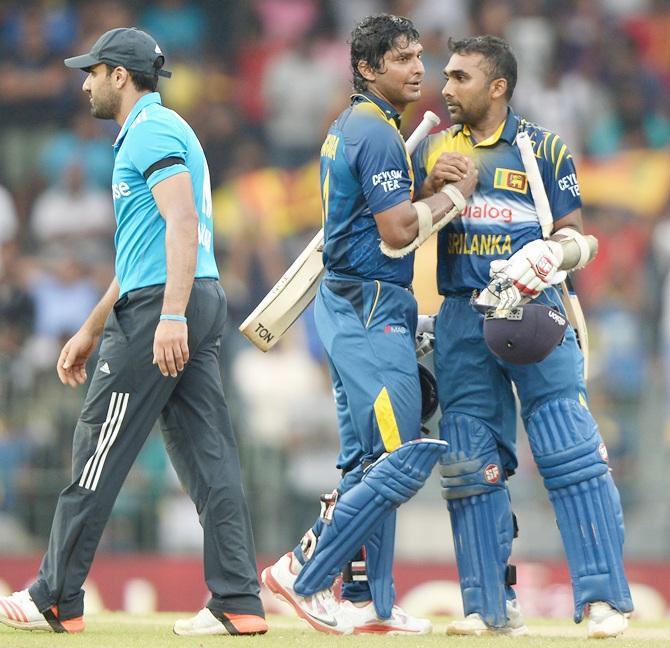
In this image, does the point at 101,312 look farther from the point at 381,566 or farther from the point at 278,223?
the point at 278,223

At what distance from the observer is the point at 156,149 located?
555 cm

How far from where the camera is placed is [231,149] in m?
13.5

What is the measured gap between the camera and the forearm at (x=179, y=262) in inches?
215

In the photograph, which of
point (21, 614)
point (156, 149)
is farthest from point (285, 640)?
point (156, 149)

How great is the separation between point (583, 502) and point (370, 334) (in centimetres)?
103

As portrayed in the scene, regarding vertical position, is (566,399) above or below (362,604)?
above

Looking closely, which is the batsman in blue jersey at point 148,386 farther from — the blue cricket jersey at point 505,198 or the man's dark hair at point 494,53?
the man's dark hair at point 494,53

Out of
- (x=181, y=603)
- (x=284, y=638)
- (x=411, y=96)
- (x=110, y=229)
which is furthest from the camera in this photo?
(x=110, y=229)

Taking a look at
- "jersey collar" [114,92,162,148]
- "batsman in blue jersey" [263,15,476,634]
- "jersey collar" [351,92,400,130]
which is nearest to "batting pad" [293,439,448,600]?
"batsman in blue jersey" [263,15,476,634]

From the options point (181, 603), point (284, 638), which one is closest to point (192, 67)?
point (181, 603)

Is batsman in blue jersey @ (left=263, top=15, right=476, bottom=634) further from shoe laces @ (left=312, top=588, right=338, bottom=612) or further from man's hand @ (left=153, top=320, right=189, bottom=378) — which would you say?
man's hand @ (left=153, top=320, right=189, bottom=378)

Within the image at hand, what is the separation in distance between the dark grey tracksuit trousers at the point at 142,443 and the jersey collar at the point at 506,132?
1.22 metres

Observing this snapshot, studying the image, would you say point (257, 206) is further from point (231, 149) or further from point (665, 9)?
point (665, 9)

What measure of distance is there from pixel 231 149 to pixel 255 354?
284cm
